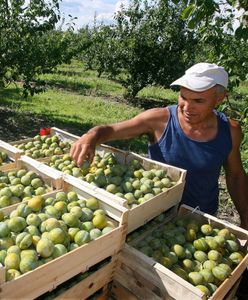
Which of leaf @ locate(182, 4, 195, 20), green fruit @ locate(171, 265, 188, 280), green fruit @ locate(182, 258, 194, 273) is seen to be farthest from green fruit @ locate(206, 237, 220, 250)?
leaf @ locate(182, 4, 195, 20)

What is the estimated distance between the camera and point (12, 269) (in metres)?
1.89

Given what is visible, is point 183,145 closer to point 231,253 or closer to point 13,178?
point 231,253

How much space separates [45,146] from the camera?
3.86 metres

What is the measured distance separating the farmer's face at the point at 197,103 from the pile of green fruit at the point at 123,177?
0.56 metres

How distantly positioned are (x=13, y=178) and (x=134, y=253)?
3.89 ft

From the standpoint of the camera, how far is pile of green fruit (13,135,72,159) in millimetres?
3684

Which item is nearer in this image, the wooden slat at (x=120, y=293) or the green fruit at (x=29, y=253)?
the green fruit at (x=29, y=253)

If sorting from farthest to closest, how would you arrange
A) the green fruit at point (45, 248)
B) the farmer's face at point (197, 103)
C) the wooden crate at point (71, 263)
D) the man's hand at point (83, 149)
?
the farmer's face at point (197, 103) → the man's hand at point (83, 149) → the green fruit at point (45, 248) → the wooden crate at point (71, 263)

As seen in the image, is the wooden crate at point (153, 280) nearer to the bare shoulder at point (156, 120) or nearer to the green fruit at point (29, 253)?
the green fruit at point (29, 253)

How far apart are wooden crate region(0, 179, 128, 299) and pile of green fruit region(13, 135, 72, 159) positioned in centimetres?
109

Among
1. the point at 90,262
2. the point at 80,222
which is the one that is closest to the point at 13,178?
the point at 80,222

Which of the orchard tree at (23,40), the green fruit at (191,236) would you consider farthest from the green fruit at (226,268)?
the orchard tree at (23,40)

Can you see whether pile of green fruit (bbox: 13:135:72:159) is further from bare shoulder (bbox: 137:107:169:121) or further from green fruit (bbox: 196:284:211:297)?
green fruit (bbox: 196:284:211:297)

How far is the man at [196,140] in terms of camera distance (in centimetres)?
308
